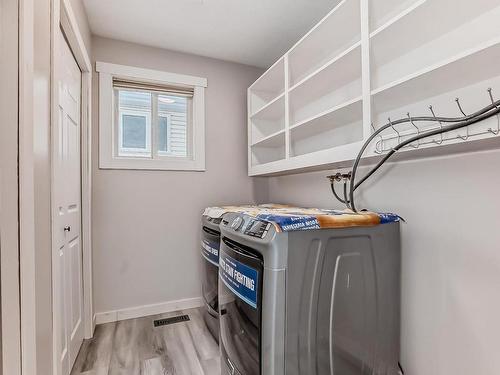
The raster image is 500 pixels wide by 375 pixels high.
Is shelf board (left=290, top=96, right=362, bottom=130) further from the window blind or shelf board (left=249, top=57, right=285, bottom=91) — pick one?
the window blind

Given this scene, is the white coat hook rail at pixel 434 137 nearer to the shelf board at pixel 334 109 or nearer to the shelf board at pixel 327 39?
the shelf board at pixel 334 109

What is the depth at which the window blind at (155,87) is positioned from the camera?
99.0 inches

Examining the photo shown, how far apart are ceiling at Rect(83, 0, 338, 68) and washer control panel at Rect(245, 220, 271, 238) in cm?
165

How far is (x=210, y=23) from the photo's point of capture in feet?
7.14

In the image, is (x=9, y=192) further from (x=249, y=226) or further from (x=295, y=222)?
(x=295, y=222)

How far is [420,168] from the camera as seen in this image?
4.57ft

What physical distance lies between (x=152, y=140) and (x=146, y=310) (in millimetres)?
1609

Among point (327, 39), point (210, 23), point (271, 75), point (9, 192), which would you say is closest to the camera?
point (9, 192)

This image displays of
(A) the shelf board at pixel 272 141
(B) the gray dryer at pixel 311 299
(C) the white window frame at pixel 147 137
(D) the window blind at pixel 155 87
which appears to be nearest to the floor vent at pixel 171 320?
(B) the gray dryer at pixel 311 299

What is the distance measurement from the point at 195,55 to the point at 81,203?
5.76 feet

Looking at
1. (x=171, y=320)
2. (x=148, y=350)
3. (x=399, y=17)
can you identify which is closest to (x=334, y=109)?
(x=399, y=17)

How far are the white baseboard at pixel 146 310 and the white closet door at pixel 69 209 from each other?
1.04 ft

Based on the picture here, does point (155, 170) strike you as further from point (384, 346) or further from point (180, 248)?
point (384, 346)

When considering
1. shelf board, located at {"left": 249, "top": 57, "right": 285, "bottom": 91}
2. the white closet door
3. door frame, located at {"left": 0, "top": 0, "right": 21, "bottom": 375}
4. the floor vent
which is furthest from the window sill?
door frame, located at {"left": 0, "top": 0, "right": 21, "bottom": 375}
